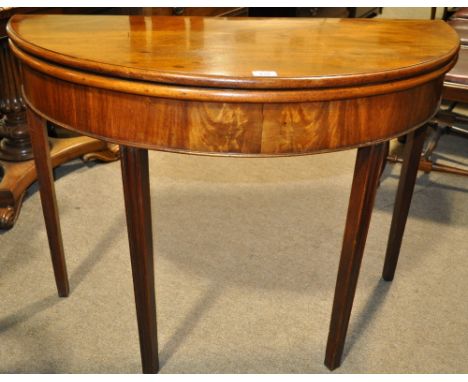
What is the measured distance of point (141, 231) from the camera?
1.03m

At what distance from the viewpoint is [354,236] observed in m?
1.08

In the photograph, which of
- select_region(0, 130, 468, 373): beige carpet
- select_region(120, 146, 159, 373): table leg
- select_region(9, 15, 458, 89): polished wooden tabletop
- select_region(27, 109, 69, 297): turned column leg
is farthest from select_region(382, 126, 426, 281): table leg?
select_region(27, 109, 69, 297): turned column leg

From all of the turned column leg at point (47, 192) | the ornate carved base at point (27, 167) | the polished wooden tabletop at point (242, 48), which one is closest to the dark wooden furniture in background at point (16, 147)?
the ornate carved base at point (27, 167)

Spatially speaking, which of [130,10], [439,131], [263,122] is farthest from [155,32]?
[439,131]

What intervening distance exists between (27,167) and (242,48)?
4.02 ft

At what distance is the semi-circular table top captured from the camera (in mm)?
815

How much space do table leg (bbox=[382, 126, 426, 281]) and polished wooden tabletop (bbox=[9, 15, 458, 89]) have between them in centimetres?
26

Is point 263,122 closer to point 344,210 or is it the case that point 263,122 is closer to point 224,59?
point 224,59

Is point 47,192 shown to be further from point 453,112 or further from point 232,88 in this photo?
point 453,112

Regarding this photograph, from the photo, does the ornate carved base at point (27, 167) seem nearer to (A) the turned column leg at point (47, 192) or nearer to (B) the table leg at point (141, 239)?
(A) the turned column leg at point (47, 192)

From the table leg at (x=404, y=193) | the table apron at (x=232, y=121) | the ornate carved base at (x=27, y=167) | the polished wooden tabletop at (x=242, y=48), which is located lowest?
the ornate carved base at (x=27, y=167)

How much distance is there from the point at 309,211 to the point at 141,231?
3.17 feet

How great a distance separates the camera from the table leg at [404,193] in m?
1.30

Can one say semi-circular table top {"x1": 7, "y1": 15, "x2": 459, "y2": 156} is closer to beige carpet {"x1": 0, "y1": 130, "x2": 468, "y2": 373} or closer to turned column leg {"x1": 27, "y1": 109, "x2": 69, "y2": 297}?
turned column leg {"x1": 27, "y1": 109, "x2": 69, "y2": 297}
